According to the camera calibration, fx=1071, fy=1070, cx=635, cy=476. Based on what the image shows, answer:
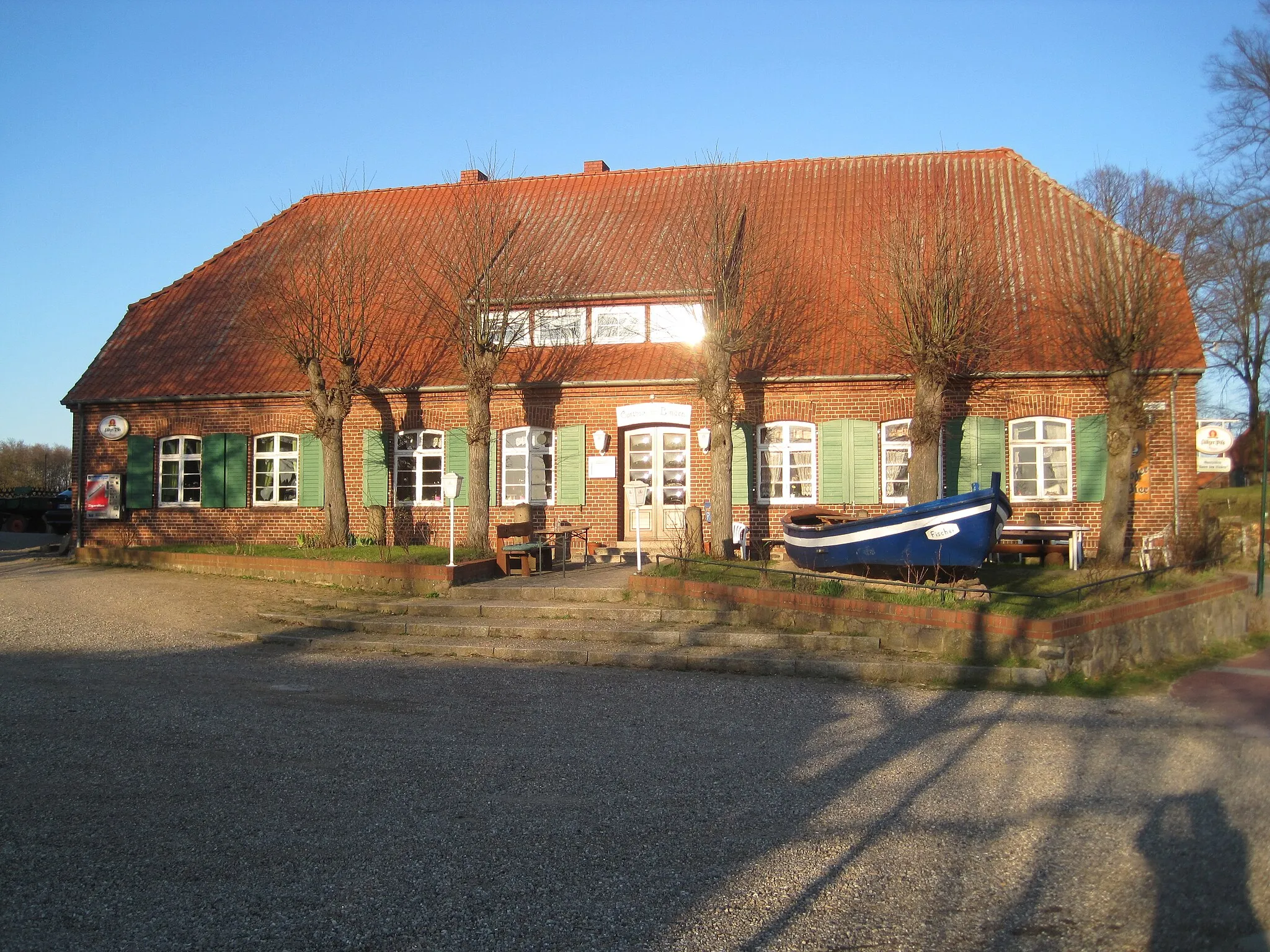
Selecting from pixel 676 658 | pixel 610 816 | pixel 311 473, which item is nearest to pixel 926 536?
pixel 676 658

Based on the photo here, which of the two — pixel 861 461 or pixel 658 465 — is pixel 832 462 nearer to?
pixel 861 461

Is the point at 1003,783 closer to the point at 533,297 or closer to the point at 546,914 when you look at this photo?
the point at 546,914

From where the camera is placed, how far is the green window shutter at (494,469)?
2042 cm

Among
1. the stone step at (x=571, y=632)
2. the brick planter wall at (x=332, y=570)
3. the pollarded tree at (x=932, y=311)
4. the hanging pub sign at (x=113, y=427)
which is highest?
the pollarded tree at (x=932, y=311)

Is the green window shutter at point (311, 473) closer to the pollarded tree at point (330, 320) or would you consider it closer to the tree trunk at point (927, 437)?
the pollarded tree at point (330, 320)

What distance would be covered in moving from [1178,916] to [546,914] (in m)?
2.96

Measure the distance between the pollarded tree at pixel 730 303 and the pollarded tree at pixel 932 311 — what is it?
2.18 meters

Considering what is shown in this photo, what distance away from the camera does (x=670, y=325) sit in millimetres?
20719

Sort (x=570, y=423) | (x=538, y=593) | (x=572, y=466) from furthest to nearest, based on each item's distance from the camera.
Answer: (x=570, y=423) < (x=572, y=466) < (x=538, y=593)

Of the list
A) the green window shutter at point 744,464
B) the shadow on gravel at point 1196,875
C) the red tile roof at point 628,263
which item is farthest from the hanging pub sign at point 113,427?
the shadow on gravel at point 1196,875

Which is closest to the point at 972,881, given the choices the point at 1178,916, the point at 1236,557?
the point at 1178,916

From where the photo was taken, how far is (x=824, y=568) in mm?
14406

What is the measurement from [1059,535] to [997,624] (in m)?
7.51

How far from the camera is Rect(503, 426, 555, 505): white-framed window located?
20.3 meters
